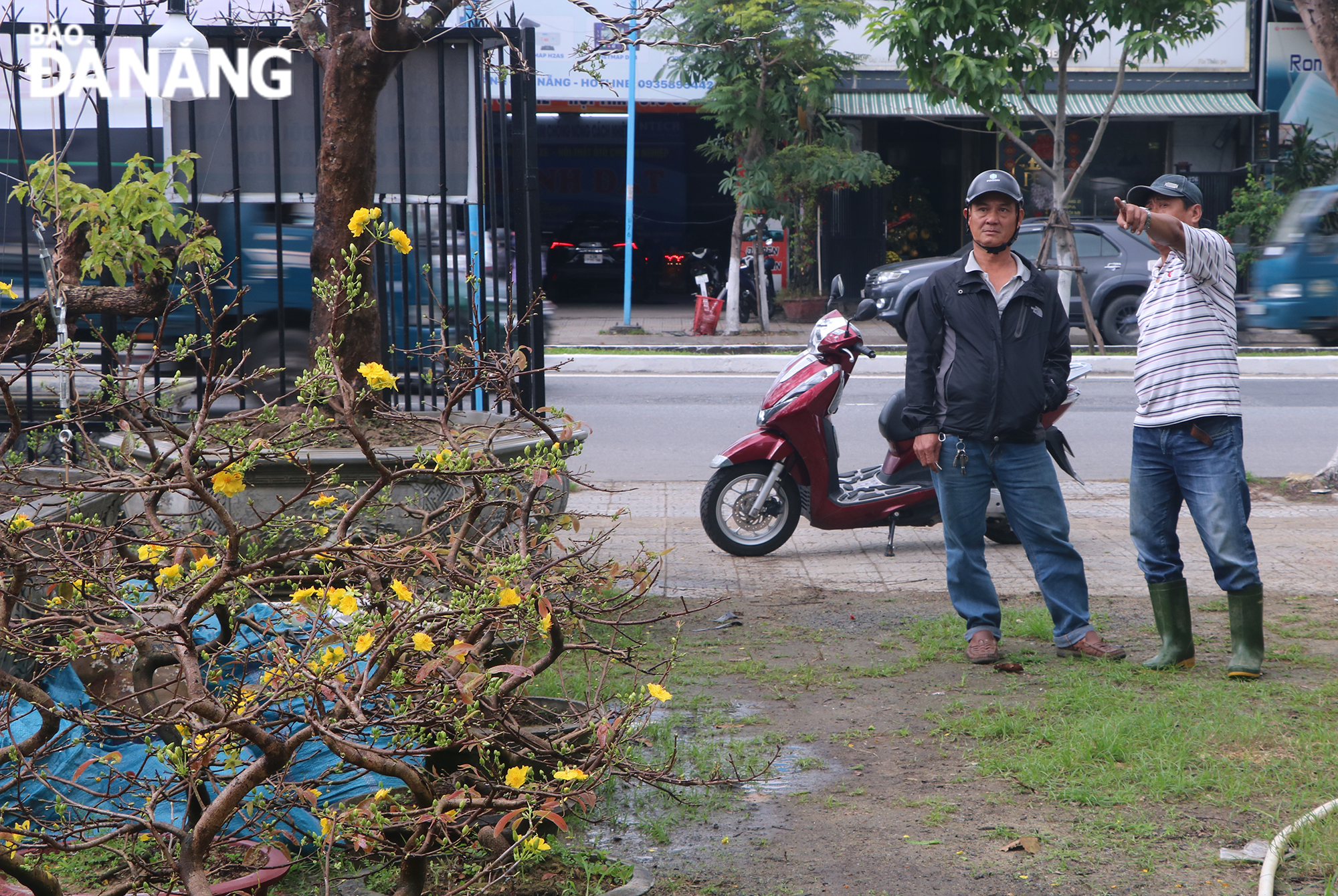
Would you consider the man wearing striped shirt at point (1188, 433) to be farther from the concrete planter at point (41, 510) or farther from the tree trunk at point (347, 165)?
the concrete planter at point (41, 510)

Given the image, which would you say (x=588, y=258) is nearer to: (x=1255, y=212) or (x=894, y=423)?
(x=1255, y=212)

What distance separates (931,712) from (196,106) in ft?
16.5

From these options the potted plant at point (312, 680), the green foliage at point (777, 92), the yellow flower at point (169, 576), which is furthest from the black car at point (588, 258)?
the yellow flower at point (169, 576)

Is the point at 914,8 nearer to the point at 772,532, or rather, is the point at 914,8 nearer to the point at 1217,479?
the point at 772,532

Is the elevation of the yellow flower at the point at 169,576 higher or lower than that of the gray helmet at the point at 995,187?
lower

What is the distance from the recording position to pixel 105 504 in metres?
4.16

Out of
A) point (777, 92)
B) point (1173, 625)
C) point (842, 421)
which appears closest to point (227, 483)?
point (1173, 625)

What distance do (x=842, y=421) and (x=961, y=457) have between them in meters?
7.12

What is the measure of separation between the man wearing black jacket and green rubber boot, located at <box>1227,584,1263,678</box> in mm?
435

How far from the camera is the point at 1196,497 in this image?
4625 mm

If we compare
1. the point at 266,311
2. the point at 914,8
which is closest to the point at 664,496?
the point at 266,311

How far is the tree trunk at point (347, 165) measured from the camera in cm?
513

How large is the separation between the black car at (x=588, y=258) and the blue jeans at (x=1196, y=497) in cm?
1995

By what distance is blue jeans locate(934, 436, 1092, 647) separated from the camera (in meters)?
4.92
